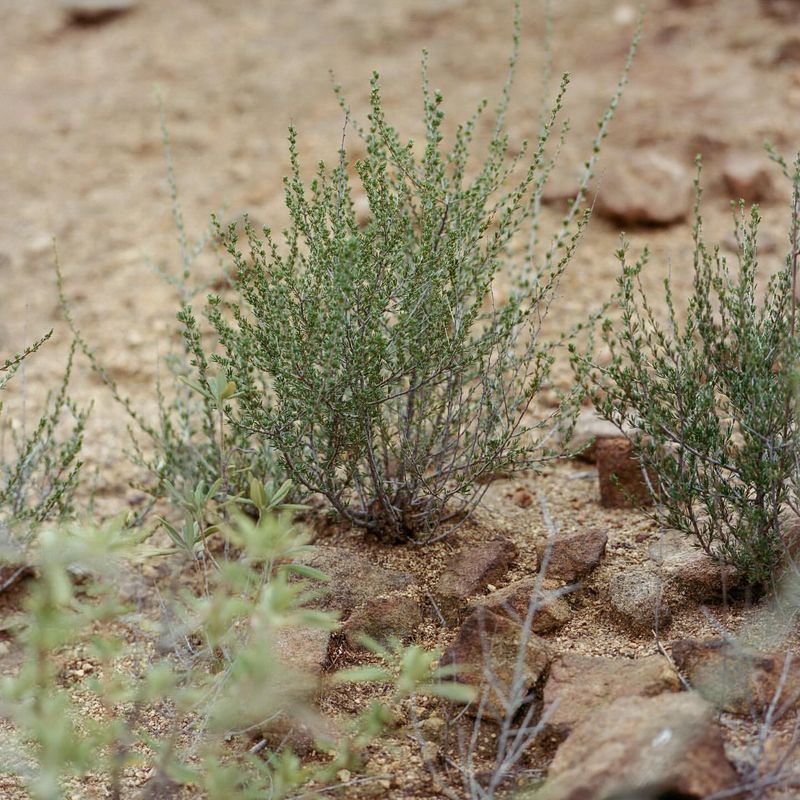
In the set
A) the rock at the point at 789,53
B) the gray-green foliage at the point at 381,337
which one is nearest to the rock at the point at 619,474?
the gray-green foliage at the point at 381,337

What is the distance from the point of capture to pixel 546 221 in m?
5.14

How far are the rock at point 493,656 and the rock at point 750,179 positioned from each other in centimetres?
331

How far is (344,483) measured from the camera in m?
2.88

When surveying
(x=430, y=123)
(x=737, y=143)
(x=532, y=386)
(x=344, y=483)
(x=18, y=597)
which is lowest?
(x=18, y=597)

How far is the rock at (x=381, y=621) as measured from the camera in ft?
8.61

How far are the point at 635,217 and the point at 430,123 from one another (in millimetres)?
2317

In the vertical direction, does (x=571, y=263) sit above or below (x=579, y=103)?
below

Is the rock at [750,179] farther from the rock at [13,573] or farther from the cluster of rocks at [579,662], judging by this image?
the rock at [13,573]

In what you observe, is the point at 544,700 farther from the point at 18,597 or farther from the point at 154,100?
the point at 154,100

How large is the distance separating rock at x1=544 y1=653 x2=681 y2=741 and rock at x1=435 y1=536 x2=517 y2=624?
432mm

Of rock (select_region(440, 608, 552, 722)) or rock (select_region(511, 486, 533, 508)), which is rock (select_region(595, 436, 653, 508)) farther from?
rock (select_region(440, 608, 552, 722))

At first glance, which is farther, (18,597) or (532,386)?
(18,597)

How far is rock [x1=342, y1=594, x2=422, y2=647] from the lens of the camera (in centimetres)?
262

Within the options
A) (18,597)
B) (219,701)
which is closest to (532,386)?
(219,701)
